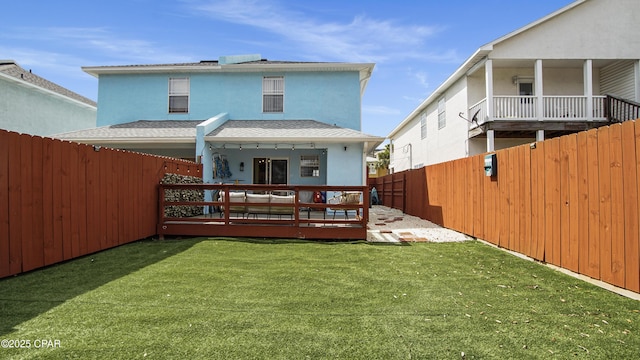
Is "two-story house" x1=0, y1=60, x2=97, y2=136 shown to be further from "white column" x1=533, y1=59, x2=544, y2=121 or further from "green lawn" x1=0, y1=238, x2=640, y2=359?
"white column" x1=533, y1=59, x2=544, y2=121

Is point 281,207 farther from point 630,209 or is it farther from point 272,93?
point 272,93

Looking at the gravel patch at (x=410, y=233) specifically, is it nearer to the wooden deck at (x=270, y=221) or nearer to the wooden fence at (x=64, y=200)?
the wooden deck at (x=270, y=221)

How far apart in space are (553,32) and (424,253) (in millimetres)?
12051

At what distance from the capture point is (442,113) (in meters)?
17.4

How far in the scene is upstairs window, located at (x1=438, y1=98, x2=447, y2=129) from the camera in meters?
17.0

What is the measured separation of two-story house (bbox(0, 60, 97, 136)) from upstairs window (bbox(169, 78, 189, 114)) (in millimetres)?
7278

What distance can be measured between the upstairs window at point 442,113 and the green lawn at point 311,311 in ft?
41.4

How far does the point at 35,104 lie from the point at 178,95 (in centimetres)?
818

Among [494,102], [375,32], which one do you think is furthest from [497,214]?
[375,32]

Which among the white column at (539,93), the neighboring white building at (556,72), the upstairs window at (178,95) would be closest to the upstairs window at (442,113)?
the neighboring white building at (556,72)

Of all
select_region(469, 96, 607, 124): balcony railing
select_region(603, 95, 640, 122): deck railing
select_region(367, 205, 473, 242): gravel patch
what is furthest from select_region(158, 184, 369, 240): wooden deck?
select_region(603, 95, 640, 122): deck railing

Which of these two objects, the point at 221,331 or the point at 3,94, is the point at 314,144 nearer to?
the point at 221,331

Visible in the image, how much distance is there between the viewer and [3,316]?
10.7ft

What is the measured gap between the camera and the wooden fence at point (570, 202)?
12.7ft
